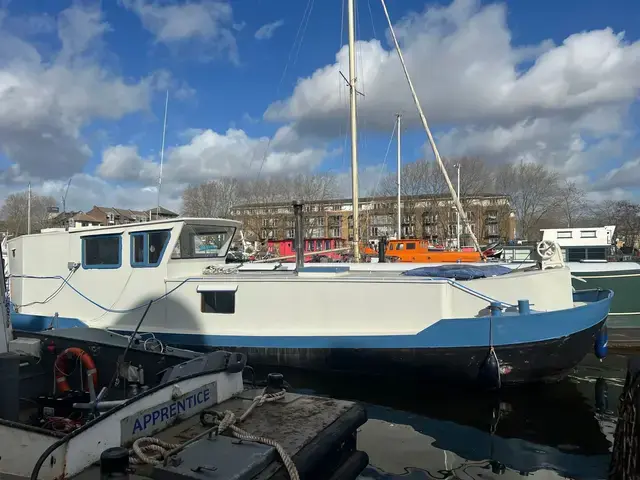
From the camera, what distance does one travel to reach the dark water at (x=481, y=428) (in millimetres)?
5785

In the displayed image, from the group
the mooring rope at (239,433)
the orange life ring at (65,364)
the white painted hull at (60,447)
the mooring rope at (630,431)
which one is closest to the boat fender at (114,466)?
the white painted hull at (60,447)

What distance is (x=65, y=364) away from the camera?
17.6 ft

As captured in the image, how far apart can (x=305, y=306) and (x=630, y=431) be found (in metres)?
5.74

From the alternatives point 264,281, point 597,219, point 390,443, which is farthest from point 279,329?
point 597,219

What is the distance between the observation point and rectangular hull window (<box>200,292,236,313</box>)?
9.05 meters

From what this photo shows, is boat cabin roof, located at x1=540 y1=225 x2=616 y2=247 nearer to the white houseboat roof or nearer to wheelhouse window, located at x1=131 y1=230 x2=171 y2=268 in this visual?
the white houseboat roof

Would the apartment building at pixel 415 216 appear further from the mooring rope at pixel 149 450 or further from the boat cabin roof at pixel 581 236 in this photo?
the mooring rope at pixel 149 450

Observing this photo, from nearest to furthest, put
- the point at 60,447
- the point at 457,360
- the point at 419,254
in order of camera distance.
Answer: the point at 60,447 → the point at 457,360 → the point at 419,254

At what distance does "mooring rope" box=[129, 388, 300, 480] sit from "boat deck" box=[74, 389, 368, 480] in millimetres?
42

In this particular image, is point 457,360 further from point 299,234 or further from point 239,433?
point 239,433

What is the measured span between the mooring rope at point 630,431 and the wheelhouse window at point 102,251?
27.0 feet

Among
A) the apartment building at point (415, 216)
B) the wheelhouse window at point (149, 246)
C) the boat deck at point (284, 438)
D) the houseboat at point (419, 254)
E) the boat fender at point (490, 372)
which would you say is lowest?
the boat fender at point (490, 372)

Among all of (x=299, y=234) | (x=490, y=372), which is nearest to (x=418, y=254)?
(x=299, y=234)

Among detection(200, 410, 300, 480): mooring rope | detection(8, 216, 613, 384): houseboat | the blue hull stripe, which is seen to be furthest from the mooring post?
detection(200, 410, 300, 480): mooring rope
